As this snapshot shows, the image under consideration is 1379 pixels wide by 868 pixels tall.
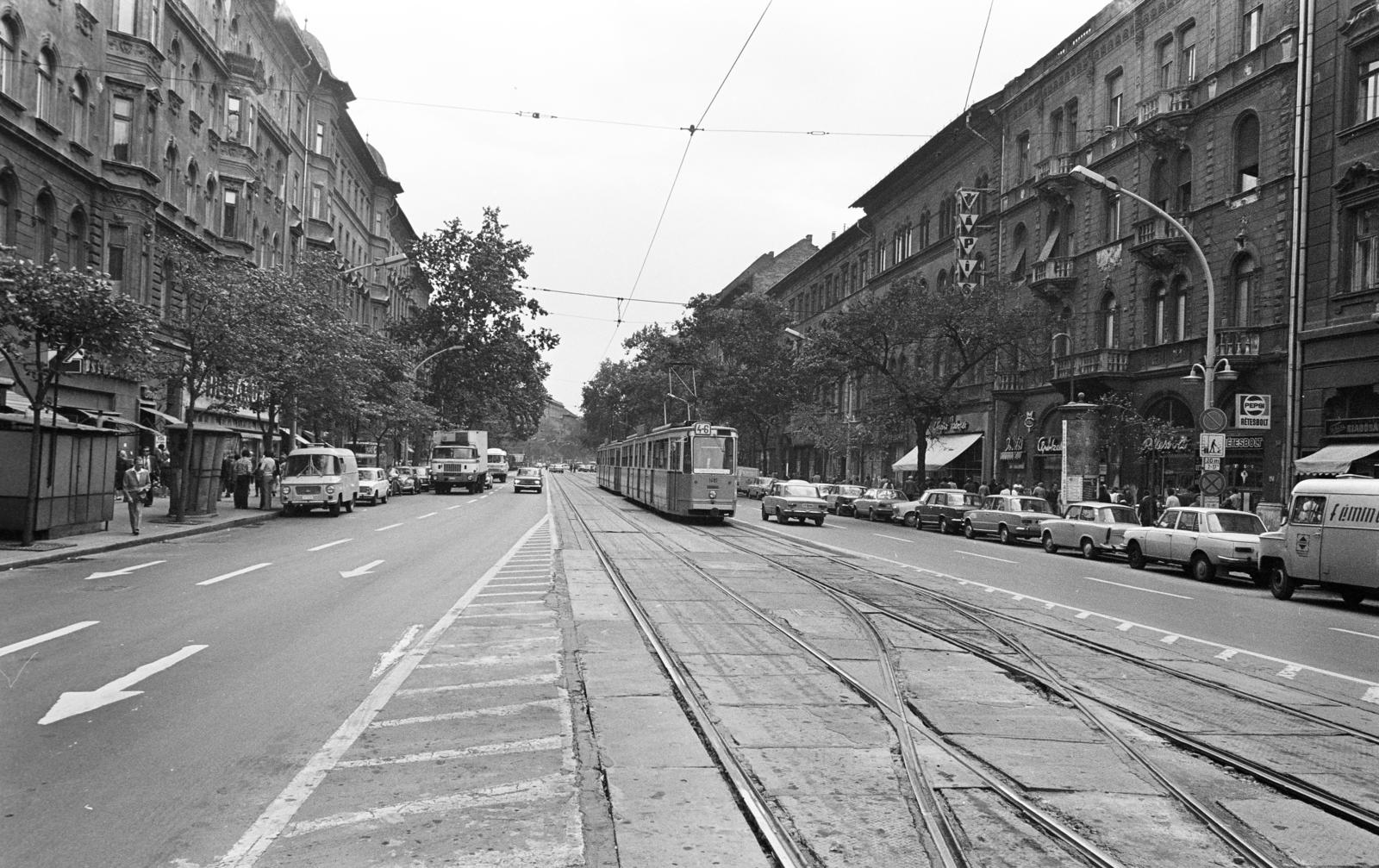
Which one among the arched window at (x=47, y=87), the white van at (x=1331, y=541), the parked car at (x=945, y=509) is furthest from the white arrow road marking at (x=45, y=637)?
the parked car at (x=945, y=509)

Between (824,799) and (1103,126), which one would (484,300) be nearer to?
(1103,126)

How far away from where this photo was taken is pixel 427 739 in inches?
258

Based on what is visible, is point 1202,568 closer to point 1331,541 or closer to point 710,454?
point 1331,541

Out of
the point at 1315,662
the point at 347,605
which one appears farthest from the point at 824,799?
the point at 347,605

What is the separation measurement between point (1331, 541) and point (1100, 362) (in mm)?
19711

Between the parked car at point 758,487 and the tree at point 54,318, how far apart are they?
45.8 meters

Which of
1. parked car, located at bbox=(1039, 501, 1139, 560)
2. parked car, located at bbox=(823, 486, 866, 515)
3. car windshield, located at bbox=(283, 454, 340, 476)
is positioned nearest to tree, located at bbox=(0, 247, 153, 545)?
car windshield, located at bbox=(283, 454, 340, 476)

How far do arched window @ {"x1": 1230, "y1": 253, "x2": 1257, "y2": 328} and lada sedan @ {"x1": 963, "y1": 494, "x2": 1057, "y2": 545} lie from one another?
24.9 ft

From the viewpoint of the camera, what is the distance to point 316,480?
107ft

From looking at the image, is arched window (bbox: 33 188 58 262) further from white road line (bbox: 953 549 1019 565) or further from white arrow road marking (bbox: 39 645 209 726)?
white road line (bbox: 953 549 1019 565)

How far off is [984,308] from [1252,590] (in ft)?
69.9

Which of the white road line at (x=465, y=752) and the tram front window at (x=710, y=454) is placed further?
the tram front window at (x=710, y=454)

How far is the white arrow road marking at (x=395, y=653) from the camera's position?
872cm

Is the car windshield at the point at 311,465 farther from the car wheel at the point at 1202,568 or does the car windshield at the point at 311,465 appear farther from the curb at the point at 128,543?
the car wheel at the point at 1202,568
